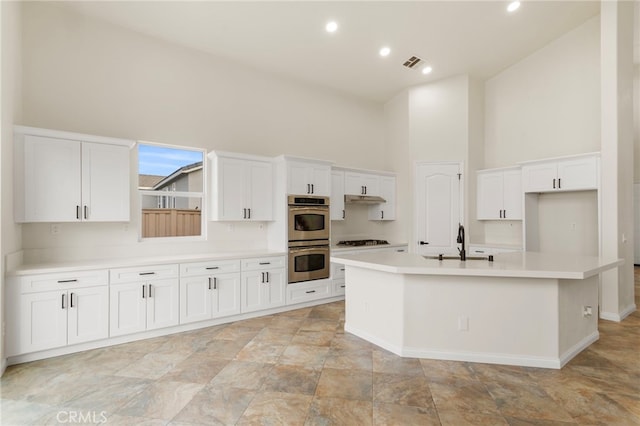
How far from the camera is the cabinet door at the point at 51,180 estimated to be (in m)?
3.09

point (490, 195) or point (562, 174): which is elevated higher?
point (562, 174)

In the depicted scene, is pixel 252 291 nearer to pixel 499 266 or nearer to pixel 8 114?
pixel 499 266

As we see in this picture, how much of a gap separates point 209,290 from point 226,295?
241 millimetres

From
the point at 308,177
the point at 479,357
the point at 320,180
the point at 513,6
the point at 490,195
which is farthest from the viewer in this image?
the point at 490,195

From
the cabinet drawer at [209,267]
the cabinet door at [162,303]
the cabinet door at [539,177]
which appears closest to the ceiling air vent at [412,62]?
the cabinet door at [539,177]

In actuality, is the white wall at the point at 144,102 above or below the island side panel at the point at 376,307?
above

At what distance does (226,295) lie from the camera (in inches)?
159

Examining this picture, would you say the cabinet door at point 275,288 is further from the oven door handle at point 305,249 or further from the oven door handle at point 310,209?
the oven door handle at point 310,209

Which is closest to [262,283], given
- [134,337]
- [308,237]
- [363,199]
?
[308,237]

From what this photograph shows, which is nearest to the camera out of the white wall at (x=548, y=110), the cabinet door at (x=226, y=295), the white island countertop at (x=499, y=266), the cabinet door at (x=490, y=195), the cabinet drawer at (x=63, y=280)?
the white island countertop at (x=499, y=266)

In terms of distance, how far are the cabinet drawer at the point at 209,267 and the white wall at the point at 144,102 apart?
24.8 inches

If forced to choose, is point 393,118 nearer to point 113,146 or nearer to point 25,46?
point 113,146

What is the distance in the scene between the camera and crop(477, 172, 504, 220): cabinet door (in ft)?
18.1

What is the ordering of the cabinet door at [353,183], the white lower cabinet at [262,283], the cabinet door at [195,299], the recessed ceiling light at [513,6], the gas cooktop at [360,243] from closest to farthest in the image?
the cabinet door at [195,299], the recessed ceiling light at [513,6], the white lower cabinet at [262,283], the cabinet door at [353,183], the gas cooktop at [360,243]
